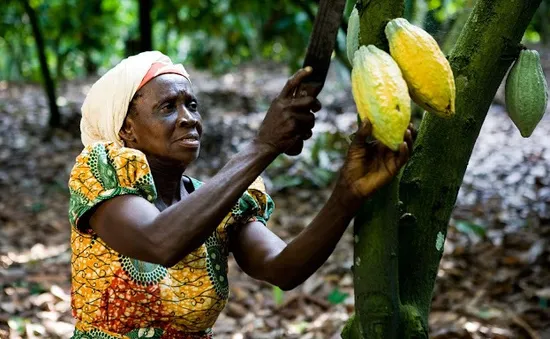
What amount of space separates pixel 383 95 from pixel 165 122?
700mm

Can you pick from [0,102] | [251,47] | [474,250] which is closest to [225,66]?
[251,47]

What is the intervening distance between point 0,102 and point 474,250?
5.34m

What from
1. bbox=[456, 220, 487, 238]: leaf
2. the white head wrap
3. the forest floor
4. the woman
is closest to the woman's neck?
the woman

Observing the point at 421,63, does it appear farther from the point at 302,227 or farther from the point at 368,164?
the point at 302,227

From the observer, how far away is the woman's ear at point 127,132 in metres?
1.70

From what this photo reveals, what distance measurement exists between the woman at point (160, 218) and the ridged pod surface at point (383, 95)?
0.21 meters

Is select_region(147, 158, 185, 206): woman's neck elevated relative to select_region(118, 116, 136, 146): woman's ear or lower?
lower

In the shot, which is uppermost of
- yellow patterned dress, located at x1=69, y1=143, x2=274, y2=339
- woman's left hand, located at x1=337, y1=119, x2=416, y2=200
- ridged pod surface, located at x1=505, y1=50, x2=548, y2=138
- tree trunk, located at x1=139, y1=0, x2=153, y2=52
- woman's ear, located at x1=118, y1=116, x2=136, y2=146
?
ridged pod surface, located at x1=505, y1=50, x2=548, y2=138

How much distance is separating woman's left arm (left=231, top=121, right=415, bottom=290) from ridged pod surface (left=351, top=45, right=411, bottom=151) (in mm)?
34

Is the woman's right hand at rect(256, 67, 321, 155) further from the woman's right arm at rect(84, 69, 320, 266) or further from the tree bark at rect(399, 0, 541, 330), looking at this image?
the tree bark at rect(399, 0, 541, 330)

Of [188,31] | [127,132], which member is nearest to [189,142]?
[127,132]

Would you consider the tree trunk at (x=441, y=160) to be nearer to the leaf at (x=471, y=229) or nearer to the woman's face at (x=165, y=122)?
the woman's face at (x=165, y=122)

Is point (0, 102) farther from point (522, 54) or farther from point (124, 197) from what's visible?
point (522, 54)

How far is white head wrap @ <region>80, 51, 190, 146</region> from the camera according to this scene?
5.45ft
